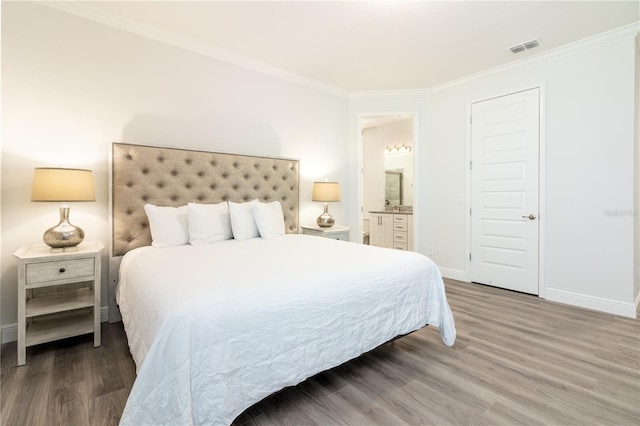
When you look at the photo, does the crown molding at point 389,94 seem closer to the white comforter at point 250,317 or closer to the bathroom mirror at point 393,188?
the bathroom mirror at point 393,188

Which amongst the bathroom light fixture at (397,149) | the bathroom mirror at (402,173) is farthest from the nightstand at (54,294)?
the bathroom light fixture at (397,149)

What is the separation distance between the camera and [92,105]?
2.49 metres

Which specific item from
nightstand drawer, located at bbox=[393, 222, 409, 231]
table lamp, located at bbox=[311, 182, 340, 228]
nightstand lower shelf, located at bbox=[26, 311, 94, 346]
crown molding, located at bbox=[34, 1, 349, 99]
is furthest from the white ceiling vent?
nightstand lower shelf, located at bbox=[26, 311, 94, 346]

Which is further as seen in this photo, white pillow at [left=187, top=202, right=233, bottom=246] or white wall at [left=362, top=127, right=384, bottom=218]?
white wall at [left=362, top=127, right=384, bottom=218]

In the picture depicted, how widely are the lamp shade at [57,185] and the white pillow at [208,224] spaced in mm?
726

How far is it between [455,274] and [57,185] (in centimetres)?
409

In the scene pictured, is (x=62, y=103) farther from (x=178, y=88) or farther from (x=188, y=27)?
Answer: (x=188, y=27)

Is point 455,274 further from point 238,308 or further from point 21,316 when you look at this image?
point 21,316

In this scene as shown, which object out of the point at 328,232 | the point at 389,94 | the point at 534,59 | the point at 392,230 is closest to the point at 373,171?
the point at 392,230

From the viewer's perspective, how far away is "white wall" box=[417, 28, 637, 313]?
9.14 ft

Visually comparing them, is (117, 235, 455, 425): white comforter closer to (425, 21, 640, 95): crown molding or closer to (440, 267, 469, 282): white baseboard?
(440, 267, 469, 282): white baseboard

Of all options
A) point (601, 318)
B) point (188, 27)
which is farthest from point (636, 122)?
point (188, 27)

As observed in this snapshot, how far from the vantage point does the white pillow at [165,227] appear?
7.98 ft

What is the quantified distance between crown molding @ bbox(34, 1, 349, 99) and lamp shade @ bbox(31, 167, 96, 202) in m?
1.31
